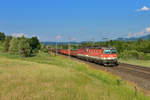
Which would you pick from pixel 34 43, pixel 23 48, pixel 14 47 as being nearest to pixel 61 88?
pixel 23 48

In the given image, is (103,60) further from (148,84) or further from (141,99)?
(141,99)

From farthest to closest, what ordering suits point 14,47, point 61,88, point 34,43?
point 34,43 → point 14,47 → point 61,88

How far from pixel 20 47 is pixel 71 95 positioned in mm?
58933

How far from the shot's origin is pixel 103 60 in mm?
31328

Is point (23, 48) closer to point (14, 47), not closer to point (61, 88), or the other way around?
point (14, 47)

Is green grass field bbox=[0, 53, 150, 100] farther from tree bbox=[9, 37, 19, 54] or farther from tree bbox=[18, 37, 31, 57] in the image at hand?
A: tree bbox=[9, 37, 19, 54]

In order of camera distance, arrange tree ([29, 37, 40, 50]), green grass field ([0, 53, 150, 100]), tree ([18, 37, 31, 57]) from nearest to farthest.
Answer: green grass field ([0, 53, 150, 100]) → tree ([18, 37, 31, 57]) → tree ([29, 37, 40, 50])

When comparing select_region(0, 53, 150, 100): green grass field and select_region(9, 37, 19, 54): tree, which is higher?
select_region(9, 37, 19, 54): tree

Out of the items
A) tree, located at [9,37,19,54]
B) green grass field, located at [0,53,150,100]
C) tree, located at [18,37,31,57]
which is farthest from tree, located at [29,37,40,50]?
green grass field, located at [0,53,150,100]

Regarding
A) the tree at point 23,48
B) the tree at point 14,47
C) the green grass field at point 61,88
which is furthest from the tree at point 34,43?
the green grass field at point 61,88

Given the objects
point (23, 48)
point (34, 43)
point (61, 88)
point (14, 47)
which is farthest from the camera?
point (34, 43)

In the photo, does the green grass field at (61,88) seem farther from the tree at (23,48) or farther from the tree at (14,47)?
the tree at (14,47)

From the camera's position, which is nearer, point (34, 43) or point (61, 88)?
point (61, 88)

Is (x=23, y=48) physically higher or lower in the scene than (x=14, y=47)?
lower
